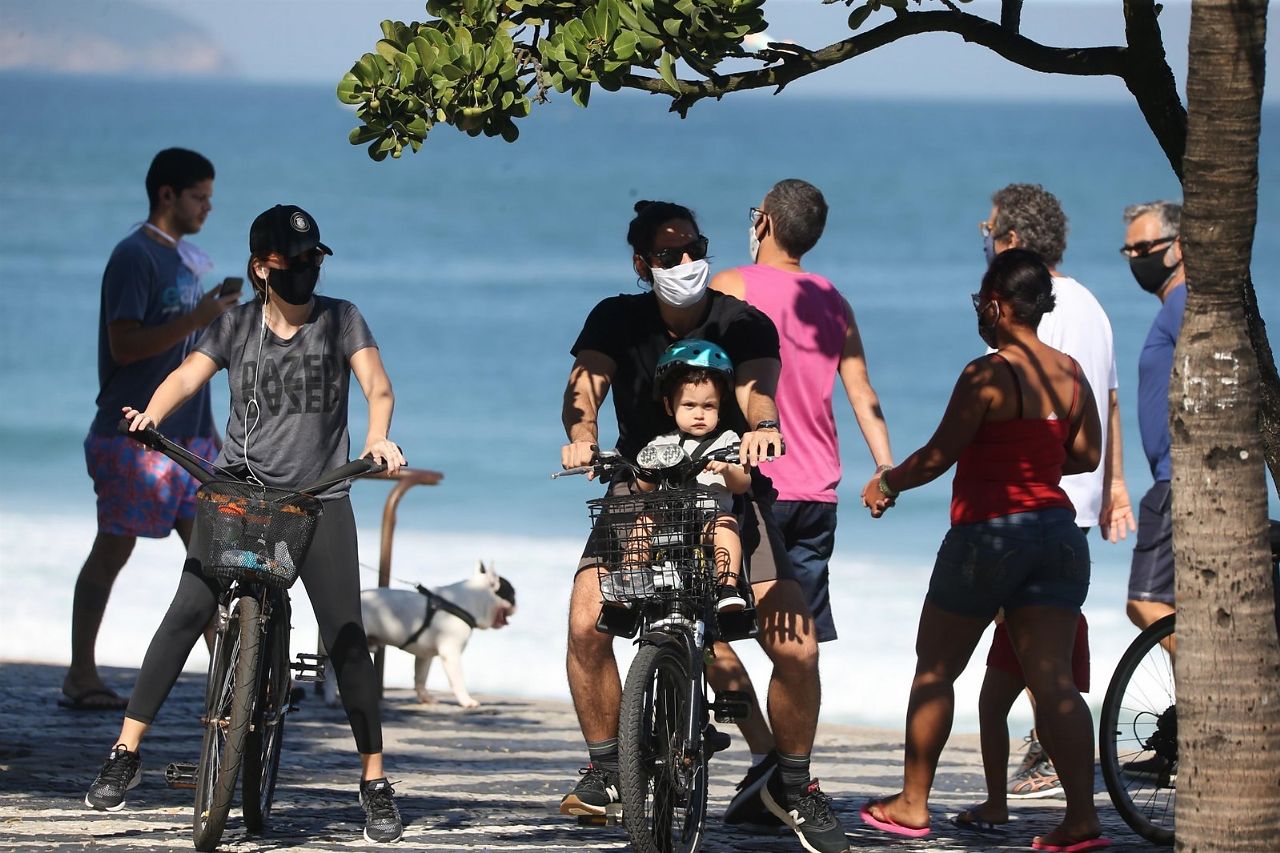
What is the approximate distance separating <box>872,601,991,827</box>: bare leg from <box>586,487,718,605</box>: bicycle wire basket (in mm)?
1115

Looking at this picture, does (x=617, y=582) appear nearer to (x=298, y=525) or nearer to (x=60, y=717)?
(x=298, y=525)

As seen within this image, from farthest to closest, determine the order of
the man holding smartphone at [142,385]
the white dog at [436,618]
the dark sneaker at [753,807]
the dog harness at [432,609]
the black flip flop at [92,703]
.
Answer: the dog harness at [432,609]
the white dog at [436,618]
the black flip flop at [92,703]
the man holding smartphone at [142,385]
the dark sneaker at [753,807]

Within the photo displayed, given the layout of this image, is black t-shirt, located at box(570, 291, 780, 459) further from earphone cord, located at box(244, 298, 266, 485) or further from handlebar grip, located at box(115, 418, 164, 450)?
handlebar grip, located at box(115, 418, 164, 450)

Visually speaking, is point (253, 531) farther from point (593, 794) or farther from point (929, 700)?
point (929, 700)

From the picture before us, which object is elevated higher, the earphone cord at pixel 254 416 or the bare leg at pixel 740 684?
the earphone cord at pixel 254 416

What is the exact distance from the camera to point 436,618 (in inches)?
378

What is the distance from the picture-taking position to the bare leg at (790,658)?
5.83 meters

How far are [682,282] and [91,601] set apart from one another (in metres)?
3.84

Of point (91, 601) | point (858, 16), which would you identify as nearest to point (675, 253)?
point (858, 16)

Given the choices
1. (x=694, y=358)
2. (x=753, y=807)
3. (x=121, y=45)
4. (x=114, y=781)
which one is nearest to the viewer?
(x=694, y=358)

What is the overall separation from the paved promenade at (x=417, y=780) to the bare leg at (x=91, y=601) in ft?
0.64

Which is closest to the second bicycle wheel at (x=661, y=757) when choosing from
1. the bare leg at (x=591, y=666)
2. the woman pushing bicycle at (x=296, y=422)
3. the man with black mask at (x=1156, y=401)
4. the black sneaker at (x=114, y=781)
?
the bare leg at (x=591, y=666)

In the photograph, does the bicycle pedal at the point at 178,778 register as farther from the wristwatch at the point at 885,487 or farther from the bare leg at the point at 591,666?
the wristwatch at the point at 885,487

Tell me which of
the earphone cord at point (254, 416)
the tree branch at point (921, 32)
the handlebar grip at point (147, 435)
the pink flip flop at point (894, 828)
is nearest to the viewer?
the tree branch at point (921, 32)
